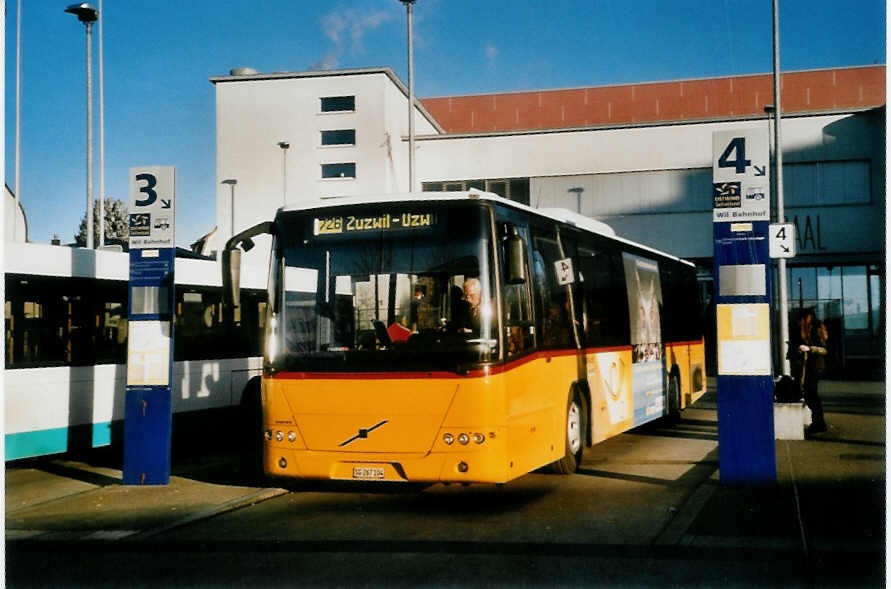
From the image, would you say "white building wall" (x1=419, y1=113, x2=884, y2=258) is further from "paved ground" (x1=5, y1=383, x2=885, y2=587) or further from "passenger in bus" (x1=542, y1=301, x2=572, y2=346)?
"passenger in bus" (x1=542, y1=301, x2=572, y2=346)

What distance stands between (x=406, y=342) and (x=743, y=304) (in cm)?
374

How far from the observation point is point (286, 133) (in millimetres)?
55469

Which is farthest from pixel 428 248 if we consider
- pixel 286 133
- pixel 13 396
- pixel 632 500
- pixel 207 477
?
pixel 286 133

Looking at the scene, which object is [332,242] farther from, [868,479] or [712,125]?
[712,125]

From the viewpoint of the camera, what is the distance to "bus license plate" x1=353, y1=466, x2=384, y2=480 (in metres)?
9.47

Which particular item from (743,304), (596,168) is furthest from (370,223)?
(596,168)

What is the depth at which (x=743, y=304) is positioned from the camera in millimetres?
10789

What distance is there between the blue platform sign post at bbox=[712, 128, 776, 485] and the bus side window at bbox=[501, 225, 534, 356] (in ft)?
6.88

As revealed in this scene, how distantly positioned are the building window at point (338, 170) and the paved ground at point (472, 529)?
140ft

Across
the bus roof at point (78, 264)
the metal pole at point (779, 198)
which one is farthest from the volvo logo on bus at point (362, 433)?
the metal pole at point (779, 198)

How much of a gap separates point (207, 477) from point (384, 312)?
415cm

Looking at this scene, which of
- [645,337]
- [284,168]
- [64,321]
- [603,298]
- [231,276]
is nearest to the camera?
[231,276]

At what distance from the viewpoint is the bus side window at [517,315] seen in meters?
9.55

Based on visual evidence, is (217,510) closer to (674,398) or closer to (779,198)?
(674,398)
